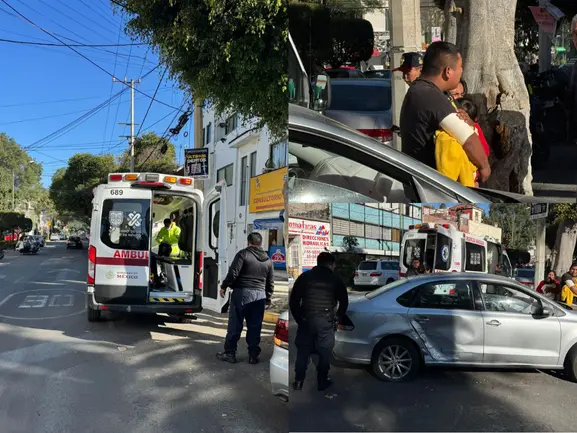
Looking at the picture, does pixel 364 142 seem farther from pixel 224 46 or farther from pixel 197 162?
pixel 197 162

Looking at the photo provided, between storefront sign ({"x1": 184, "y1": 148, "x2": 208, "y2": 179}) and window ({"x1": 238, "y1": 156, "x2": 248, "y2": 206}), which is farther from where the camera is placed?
storefront sign ({"x1": 184, "y1": 148, "x2": 208, "y2": 179})

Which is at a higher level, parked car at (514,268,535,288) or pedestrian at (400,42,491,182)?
pedestrian at (400,42,491,182)

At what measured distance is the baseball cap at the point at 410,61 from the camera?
1.49 meters

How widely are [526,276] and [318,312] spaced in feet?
2.01

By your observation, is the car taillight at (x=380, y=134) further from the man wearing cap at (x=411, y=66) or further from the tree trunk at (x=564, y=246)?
the tree trunk at (x=564, y=246)

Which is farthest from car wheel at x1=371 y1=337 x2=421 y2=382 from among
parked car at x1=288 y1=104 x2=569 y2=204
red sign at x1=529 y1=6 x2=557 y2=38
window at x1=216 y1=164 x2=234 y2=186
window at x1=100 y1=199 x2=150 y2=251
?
window at x1=100 y1=199 x2=150 y2=251

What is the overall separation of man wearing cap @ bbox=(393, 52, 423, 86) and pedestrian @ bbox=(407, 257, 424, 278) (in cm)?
51

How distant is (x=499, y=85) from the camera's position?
4.79 ft

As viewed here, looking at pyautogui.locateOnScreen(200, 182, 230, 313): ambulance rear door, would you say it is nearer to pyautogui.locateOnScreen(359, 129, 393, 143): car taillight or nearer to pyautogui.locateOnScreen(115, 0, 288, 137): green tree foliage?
pyautogui.locateOnScreen(115, 0, 288, 137): green tree foliage

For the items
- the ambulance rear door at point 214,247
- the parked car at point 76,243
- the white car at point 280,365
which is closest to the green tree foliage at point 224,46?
the ambulance rear door at point 214,247

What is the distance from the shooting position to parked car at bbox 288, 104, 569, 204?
4.93 ft

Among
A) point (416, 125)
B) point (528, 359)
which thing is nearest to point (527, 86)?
point (416, 125)

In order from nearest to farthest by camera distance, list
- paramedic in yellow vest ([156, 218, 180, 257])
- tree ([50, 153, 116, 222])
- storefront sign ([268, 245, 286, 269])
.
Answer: storefront sign ([268, 245, 286, 269]) < paramedic in yellow vest ([156, 218, 180, 257]) < tree ([50, 153, 116, 222])

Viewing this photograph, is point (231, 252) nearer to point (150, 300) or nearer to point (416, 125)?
point (150, 300)
